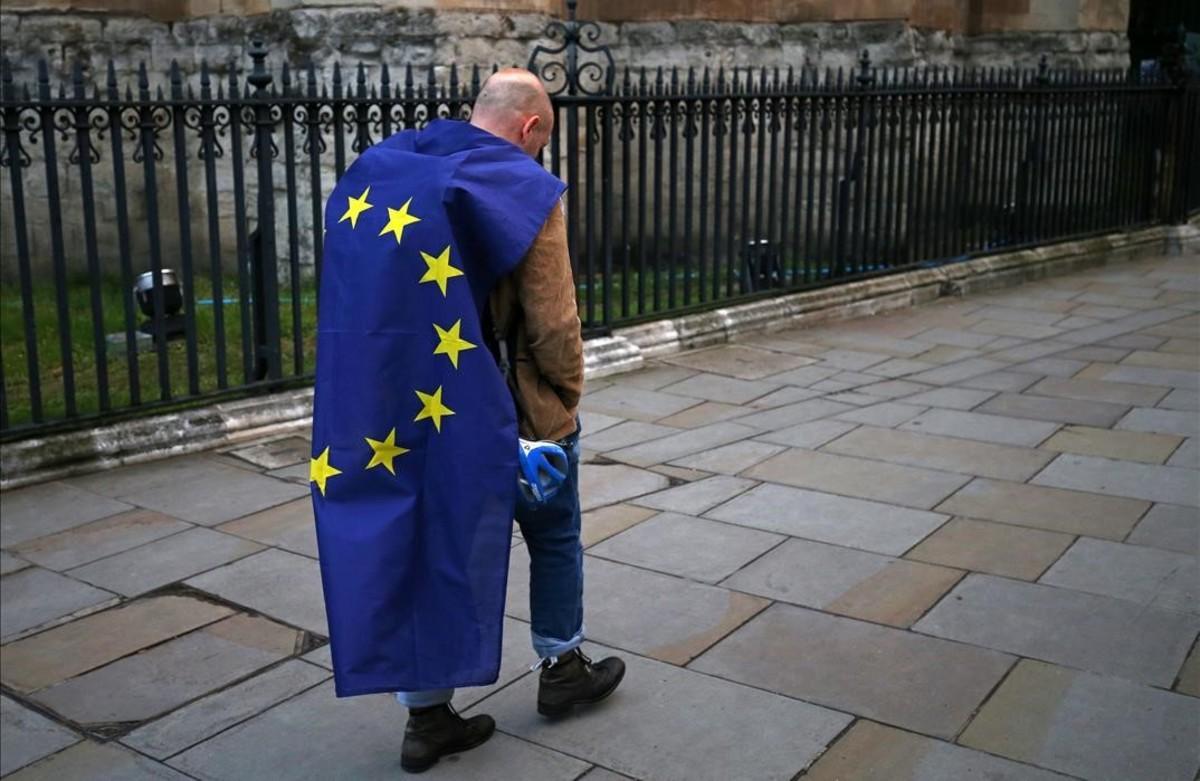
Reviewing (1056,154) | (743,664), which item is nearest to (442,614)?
(743,664)

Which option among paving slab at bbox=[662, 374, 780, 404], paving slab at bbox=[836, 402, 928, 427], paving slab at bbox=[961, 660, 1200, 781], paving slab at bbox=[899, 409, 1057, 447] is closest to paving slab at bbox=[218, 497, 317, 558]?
paving slab at bbox=[961, 660, 1200, 781]

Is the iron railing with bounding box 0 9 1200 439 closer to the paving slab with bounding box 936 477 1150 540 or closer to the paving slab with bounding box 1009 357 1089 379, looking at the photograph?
the paving slab with bounding box 1009 357 1089 379

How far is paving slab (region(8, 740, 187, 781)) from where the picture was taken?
11.0ft

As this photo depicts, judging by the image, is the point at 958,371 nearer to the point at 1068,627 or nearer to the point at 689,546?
the point at 689,546

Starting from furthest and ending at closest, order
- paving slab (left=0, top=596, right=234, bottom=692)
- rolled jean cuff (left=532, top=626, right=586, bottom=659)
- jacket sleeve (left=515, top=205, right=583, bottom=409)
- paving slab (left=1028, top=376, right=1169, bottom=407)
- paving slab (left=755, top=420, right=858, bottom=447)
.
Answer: paving slab (left=1028, top=376, right=1169, bottom=407), paving slab (left=755, top=420, right=858, bottom=447), paving slab (left=0, top=596, right=234, bottom=692), rolled jean cuff (left=532, top=626, right=586, bottom=659), jacket sleeve (left=515, top=205, right=583, bottom=409)

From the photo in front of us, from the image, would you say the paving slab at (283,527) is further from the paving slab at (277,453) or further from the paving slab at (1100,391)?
the paving slab at (1100,391)

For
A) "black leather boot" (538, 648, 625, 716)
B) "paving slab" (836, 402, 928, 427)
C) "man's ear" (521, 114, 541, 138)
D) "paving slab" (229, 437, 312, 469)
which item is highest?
"man's ear" (521, 114, 541, 138)

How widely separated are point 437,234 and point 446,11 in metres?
7.13

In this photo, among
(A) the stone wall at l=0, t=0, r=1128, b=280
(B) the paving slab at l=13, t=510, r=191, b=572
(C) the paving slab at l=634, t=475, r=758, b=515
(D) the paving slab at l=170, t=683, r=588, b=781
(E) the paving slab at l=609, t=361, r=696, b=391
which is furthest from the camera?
(A) the stone wall at l=0, t=0, r=1128, b=280

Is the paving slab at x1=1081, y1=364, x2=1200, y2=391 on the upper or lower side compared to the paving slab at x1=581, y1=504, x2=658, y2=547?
upper

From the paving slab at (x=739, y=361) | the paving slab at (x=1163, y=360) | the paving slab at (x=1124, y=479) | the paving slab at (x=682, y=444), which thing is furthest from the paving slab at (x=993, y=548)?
the paving slab at (x=1163, y=360)

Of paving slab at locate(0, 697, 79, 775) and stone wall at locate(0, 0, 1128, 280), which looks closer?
paving slab at locate(0, 697, 79, 775)

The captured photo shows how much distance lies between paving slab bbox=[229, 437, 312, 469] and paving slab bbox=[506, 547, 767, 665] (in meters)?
1.80

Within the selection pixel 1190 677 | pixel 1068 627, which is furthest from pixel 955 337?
pixel 1190 677
